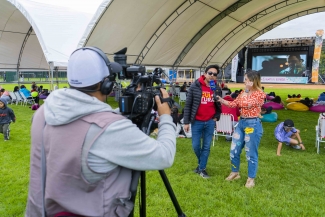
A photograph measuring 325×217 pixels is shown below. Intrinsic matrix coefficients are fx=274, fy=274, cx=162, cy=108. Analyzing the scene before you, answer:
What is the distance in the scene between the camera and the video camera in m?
1.46

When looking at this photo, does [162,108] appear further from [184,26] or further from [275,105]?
[184,26]

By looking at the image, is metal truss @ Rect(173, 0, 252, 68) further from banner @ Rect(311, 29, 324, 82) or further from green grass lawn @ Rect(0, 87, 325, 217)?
banner @ Rect(311, 29, 324, 82)

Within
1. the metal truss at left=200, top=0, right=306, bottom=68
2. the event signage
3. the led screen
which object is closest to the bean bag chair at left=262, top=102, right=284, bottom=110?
the metal truss at left=200, top=0, right=306, bottom=68

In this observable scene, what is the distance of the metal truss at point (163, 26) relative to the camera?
11709 mm

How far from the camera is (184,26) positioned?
1366cm

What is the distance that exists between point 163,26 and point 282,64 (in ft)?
82.4

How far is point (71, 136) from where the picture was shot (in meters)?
1.11

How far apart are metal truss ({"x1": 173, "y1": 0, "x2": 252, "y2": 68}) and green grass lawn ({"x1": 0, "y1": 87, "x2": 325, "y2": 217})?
29.8 feet

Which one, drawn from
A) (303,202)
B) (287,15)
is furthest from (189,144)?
(287,15)

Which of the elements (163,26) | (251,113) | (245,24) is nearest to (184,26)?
(163,26)

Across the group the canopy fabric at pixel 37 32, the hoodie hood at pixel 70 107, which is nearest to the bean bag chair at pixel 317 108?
the canopy fabric at pixel 37 32

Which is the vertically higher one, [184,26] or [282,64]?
[184,26]

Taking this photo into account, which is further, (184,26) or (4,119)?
(184,26)

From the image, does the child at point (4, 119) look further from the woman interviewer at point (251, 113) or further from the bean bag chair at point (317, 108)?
the bean bag chair at point (317, 108)
